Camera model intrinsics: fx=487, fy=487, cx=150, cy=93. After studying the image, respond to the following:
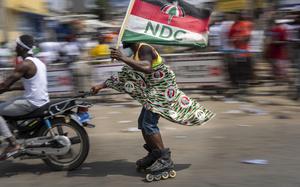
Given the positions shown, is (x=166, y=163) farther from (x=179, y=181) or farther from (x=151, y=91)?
(x=151, y=91)

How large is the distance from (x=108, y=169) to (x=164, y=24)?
5.99 ft

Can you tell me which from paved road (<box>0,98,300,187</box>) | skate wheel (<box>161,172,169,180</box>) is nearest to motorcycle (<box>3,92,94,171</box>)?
paved road (<box>0,98,300,187</box>)

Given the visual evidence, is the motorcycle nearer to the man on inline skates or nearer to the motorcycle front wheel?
the motorcycle front wheel

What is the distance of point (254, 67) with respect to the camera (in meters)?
9.55

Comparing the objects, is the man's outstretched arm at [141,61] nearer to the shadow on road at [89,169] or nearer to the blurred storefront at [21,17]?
the shadow on road at [89,169]

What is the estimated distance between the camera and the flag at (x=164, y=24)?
5.19 meters

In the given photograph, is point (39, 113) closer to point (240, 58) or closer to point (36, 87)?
point (36, 87)

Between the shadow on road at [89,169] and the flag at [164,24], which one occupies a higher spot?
the flag at [164,24]

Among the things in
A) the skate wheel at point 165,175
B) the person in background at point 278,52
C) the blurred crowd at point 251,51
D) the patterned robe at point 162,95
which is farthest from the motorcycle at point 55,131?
the person in background at point 278,52

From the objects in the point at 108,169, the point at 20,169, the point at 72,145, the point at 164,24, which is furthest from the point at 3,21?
the point at 164,24

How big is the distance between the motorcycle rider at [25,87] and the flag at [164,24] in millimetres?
1104

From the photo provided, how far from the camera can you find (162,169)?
17.1ft

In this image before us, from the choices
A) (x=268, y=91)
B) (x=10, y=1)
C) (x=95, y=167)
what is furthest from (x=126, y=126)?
(x=10, y=1)

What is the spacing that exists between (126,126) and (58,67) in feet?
8.41
